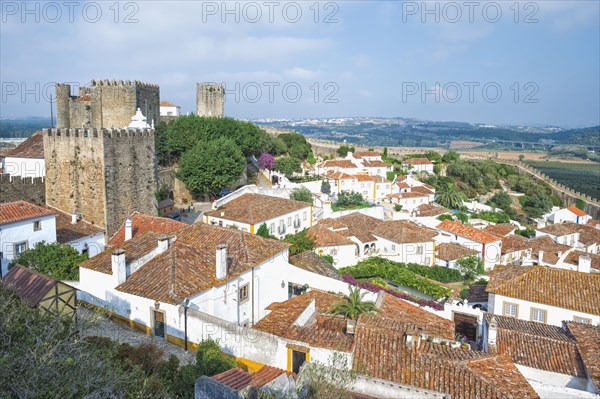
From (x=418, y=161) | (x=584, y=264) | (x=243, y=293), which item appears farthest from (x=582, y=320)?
(x=418, y=161)

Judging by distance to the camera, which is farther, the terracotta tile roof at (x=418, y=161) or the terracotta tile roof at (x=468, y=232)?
the terracotta tile roof at (x=418, y=161)

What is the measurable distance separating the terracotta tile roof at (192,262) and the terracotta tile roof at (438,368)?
419 centimetres

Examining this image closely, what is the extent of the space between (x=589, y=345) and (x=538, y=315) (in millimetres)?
5259

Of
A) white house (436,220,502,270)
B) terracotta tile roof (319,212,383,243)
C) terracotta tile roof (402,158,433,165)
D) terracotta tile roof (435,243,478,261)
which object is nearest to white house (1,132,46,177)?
terracotta tile roof (319,212,383,243)

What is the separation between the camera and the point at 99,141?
18.4 metres

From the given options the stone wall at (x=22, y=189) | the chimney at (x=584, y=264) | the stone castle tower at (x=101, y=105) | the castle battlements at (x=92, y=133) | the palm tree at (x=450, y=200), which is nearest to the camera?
the castle battlements at (x=92, y=133)

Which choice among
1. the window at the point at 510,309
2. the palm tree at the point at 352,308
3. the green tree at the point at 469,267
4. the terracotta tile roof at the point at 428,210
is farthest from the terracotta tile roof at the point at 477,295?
the terracotta tile roof at the point at 428,210

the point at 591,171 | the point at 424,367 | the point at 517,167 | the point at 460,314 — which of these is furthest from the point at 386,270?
the point at 591,171

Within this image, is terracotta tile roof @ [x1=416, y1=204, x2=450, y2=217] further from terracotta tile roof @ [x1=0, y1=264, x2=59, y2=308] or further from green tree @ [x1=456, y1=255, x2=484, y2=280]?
terracotta tile roof @ [x1=0, y1=264, x2=59, y2=308]

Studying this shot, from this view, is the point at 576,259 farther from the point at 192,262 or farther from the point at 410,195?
the point at 192,262

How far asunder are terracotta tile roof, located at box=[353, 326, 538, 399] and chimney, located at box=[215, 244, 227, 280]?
13.1 feet

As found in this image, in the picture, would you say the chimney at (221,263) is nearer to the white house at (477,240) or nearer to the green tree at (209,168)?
the green tree at (209,168)

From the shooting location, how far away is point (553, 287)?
1694cm

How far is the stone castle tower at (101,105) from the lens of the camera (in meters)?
31.9
